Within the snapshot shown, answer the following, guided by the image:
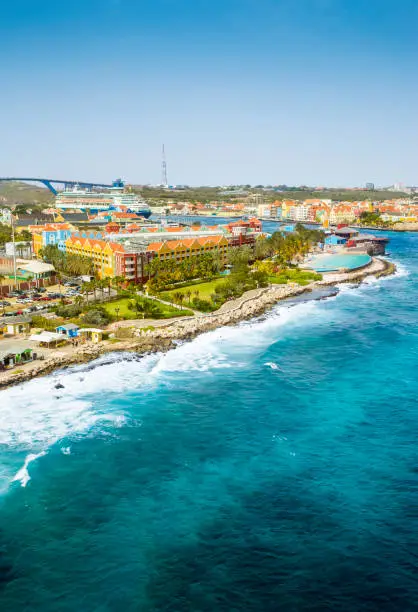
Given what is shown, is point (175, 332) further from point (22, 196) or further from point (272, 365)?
point (22, 196)

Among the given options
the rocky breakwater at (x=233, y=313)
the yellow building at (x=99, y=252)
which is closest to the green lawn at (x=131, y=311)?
the rocky breakwater at (x=233, y=313)

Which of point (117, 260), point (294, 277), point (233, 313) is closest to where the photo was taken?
point (233, 313)

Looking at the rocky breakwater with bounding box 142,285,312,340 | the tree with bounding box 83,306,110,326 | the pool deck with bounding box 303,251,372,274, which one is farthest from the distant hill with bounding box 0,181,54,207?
the tree with bounding box 83,306,110,326

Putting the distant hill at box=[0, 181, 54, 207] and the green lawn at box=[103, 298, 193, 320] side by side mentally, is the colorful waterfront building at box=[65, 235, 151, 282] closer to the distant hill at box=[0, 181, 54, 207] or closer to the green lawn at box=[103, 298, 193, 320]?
the green lawn at box=[103, 298, 193, 320]

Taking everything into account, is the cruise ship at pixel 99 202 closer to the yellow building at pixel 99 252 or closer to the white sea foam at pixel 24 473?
the yellow building at pixel 99 252

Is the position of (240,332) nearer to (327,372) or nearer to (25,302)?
(327,372)

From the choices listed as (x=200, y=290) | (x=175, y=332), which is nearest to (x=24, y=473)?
(x=175, y=332)
